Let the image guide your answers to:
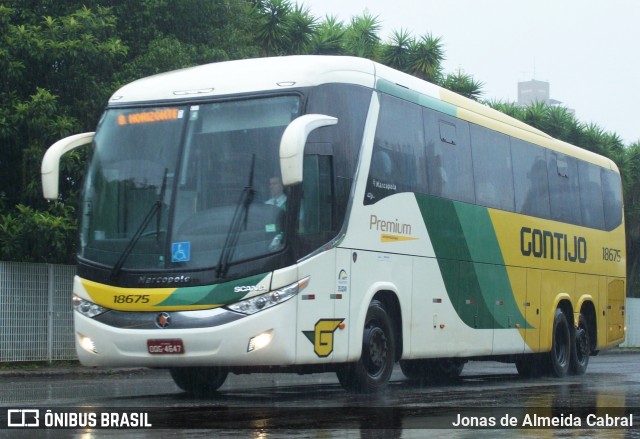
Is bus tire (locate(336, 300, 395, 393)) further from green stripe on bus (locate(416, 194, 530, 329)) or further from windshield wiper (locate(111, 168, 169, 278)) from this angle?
windshield wiper (locate(111, 168, 169, 278))

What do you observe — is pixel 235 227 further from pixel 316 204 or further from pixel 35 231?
pixel 35 231

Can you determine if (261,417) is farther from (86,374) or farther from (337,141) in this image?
(86,374)

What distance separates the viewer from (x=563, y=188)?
1983cm

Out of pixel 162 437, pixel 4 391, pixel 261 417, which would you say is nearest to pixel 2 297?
pixel 4 391

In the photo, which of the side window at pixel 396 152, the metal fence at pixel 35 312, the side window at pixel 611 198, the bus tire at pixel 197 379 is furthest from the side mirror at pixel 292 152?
the side window at pixel 611 198

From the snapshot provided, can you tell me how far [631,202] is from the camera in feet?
143

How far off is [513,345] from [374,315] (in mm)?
4523

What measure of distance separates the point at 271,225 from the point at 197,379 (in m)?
2.71

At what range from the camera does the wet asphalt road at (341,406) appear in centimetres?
902

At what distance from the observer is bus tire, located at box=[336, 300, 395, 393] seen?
13.1 m

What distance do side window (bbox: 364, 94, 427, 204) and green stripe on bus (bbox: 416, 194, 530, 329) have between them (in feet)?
1.28

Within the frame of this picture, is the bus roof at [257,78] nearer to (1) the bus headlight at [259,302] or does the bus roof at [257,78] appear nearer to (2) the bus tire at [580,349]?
(1) the bus headlight at [259,302]

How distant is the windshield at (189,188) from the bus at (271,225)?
0.02m

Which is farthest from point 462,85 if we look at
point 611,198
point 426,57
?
point 611,198
